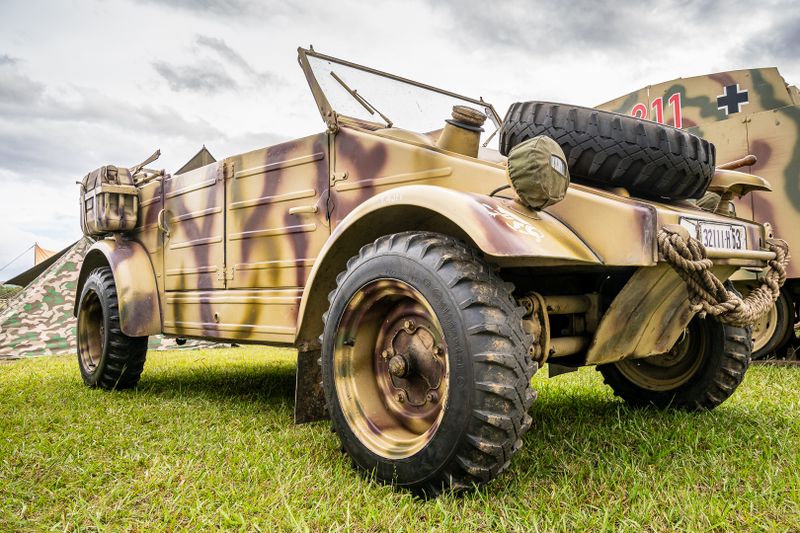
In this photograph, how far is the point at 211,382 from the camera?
4977mm

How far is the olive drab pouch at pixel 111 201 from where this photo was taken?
451cm

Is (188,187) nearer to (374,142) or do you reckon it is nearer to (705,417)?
(374,142)

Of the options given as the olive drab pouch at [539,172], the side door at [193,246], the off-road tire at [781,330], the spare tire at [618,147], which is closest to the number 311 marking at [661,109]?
the off-road tire at [781,330]

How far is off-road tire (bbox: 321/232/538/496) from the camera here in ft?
6.19

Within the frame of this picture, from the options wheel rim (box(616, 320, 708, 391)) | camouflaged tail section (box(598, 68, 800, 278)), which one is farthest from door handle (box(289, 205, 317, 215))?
camouflaged tail section (box(598, 68, 800, 278))

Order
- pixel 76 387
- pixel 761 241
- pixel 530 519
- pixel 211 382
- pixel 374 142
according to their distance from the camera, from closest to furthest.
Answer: pixel 530 519 < pixel 761 241 < pixel 374 142 < pixel 76 387 < pixel 211 382

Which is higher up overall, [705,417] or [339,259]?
[339,259]

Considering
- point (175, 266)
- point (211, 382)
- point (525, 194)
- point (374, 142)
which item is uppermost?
point (374, 142)

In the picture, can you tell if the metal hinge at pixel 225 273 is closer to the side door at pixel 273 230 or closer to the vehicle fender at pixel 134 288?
the side door at pixel 273 230

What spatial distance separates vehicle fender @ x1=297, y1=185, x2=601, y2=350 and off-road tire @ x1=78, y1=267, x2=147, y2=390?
2.12m

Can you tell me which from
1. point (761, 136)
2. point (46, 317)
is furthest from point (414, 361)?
point (46, 317)

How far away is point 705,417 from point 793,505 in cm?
105

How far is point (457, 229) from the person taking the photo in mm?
2367

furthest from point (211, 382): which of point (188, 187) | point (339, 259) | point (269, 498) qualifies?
point (269, 498)
